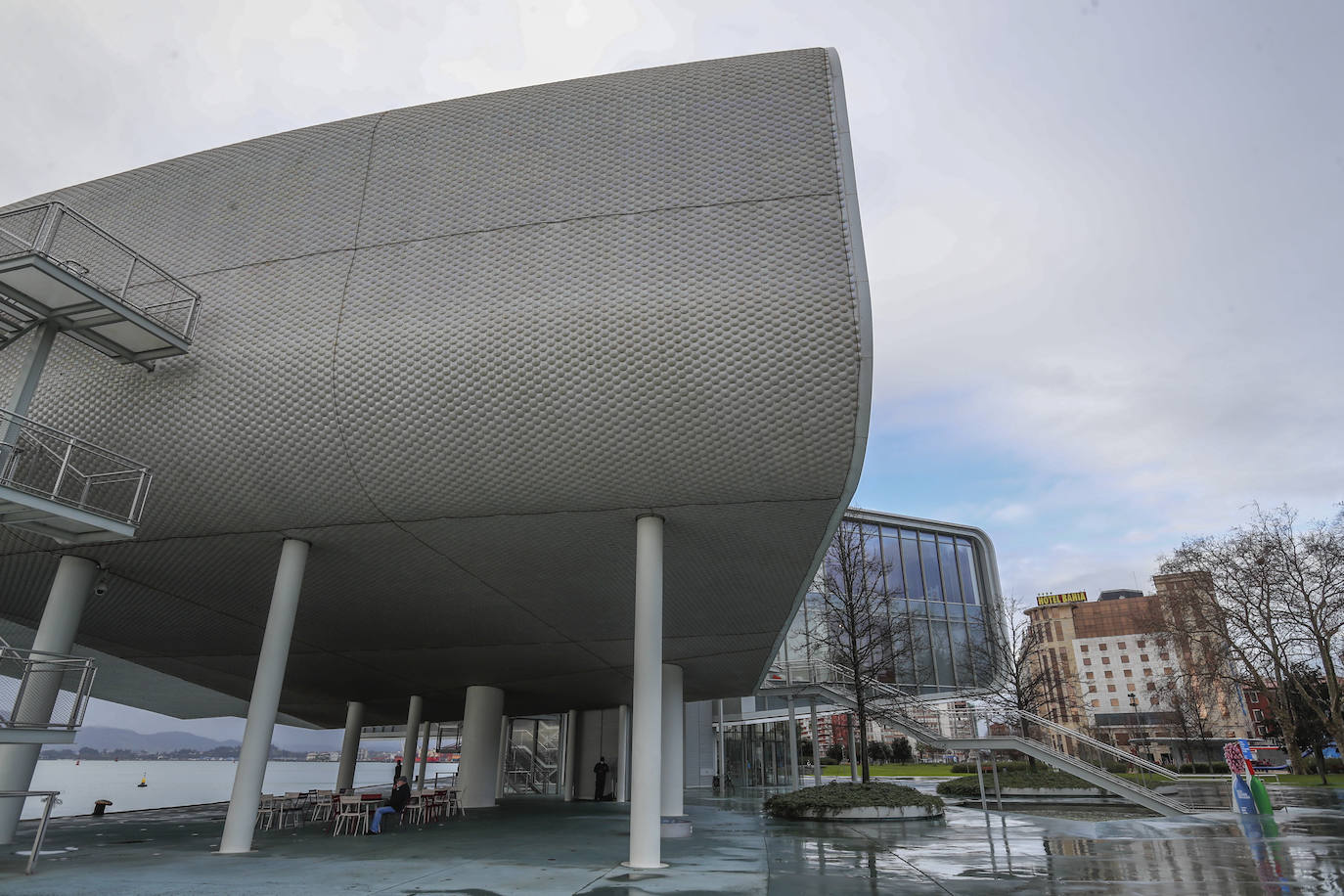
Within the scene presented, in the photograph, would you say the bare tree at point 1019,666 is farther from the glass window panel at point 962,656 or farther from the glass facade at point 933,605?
the glass window panel at point 962,656

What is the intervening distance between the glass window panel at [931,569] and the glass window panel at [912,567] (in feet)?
1.09

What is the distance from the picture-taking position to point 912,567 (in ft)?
117

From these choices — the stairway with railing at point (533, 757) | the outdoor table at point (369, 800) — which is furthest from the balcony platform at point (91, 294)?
the stairway with railing at point (533, 757)

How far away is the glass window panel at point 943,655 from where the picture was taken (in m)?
33.6

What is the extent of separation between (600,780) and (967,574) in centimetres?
2191

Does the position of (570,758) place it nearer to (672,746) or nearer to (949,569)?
(672,746)

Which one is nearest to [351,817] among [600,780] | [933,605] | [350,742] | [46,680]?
[46,680]

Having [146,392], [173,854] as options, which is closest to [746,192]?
[146,392]

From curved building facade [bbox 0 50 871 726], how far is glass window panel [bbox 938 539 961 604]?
2789cm

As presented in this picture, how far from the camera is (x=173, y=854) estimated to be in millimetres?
8516

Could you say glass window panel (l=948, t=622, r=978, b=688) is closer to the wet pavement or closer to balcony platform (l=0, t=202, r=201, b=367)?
the wet pavement

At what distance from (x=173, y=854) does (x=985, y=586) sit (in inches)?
1417

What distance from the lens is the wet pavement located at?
6.65m

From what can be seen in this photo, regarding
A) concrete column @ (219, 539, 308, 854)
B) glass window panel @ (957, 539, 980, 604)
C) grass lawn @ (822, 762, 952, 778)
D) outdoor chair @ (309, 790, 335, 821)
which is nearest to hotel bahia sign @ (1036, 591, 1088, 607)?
grass lawn @ (822, 762, 952, 778)
